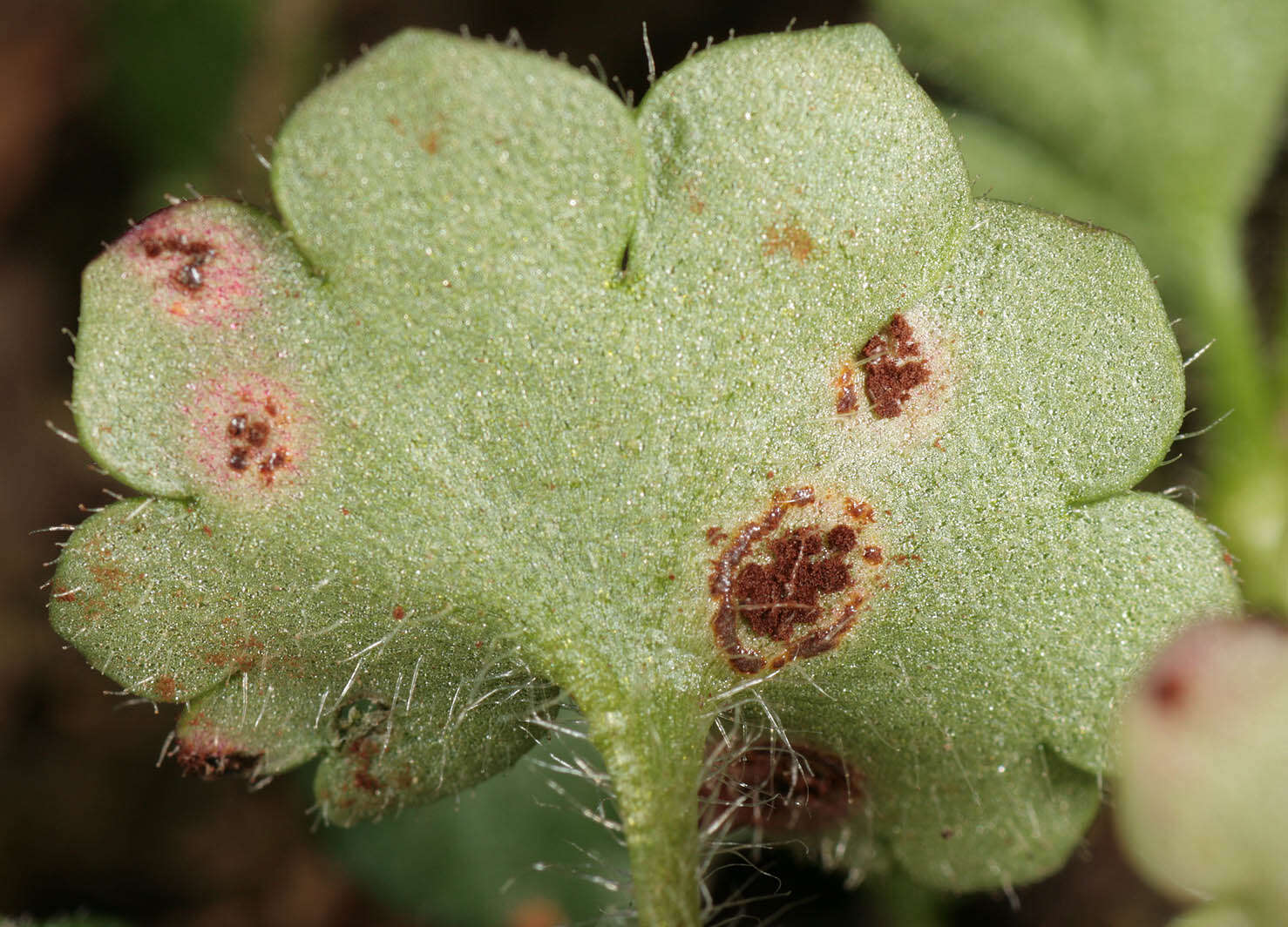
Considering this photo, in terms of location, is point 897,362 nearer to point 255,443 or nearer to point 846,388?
point 846,388

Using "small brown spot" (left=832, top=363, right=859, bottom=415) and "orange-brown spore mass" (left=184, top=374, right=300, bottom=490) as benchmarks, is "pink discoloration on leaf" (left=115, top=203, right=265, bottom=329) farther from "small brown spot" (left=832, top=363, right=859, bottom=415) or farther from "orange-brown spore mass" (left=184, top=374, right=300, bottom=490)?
"small brown spot" (left=832, top=363, right=859, bottom=415)

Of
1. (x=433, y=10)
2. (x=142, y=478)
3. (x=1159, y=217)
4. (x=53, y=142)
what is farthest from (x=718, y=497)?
(x=53, y=142)

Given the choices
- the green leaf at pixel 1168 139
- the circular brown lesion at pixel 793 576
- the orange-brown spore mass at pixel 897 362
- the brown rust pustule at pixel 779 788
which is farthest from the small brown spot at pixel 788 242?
the green leaf at pixel 1168 139

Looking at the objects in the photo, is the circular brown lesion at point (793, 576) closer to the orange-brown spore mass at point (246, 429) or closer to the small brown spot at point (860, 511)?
the small brown spot at point (860, 511)

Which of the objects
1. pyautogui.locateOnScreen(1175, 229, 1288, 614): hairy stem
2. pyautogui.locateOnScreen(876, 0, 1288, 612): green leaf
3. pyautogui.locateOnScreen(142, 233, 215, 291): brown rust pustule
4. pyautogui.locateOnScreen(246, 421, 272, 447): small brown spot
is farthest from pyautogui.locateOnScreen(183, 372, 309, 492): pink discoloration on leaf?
pyautogui.locateOnScreen(1175, 229, 1288, 614): hairy stem

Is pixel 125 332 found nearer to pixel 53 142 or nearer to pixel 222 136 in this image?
pixel 222 136
